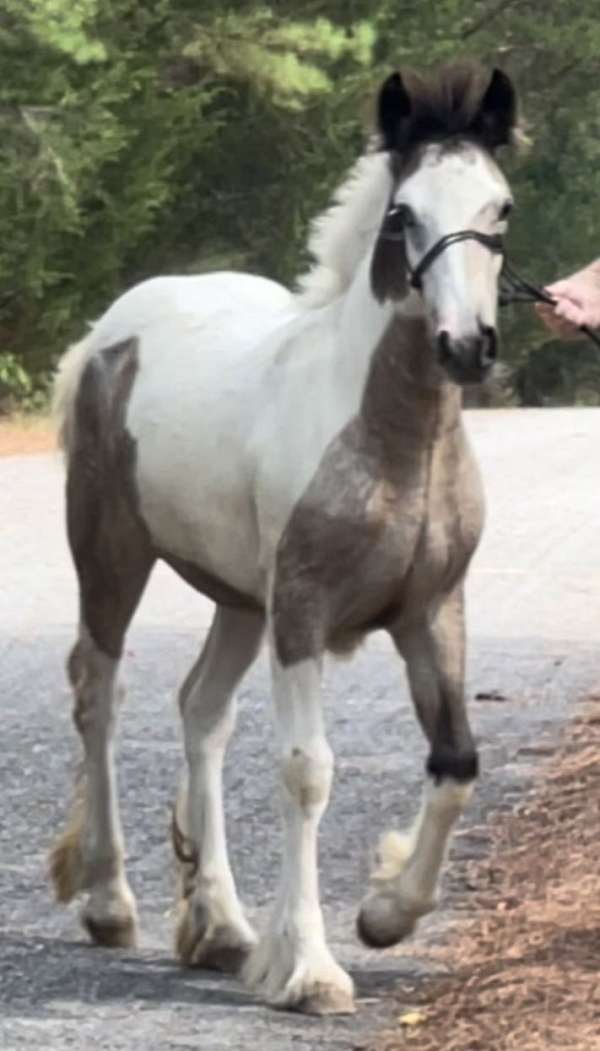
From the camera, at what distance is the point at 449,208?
5340 millimetres

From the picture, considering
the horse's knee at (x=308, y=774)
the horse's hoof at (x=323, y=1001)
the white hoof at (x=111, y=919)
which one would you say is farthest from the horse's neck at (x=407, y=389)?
the white hoof at (x=111, y=919)

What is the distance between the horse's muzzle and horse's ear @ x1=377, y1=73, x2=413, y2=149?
1.91 ft

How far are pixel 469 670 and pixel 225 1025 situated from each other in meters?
5.70

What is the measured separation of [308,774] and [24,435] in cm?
1922

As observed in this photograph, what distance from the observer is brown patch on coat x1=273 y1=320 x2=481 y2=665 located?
5500mm

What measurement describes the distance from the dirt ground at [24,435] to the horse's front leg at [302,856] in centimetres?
1605

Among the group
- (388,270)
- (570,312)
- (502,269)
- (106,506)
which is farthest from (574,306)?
(106,506)

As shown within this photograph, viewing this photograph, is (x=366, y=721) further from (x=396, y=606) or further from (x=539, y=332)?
(x=539, y=332)

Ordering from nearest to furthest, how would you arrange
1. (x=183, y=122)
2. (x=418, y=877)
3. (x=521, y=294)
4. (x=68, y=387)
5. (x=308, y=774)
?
1. (x=308, y=774)
2. (x=418, y=877)
3. (x=521, y=294)
4. (x=68, y=387)
5. (x=183, y=122)

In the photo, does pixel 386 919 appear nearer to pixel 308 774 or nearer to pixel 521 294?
pixel 308 774

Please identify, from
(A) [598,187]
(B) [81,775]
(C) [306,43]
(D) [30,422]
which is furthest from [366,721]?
(A) [598,187]

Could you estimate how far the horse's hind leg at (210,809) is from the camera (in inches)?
241

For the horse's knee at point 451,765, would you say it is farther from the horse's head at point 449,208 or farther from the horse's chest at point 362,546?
the horse's head at point 449,208

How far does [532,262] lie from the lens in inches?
1538
